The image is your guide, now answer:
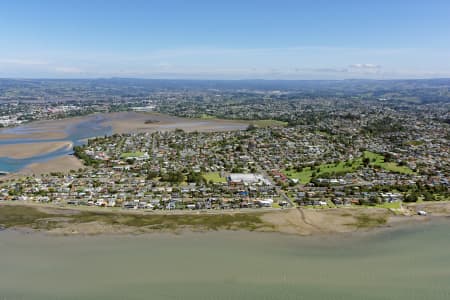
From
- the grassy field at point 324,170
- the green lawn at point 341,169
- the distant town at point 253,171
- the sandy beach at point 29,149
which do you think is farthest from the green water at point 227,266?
the sandy beach at point 29,149

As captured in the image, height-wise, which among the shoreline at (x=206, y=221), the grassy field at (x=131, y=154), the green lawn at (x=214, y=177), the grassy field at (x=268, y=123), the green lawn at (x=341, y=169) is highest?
the grassy field at (x=268, y=123)

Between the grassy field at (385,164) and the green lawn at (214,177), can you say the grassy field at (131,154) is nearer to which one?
the green lawn at (214,177)

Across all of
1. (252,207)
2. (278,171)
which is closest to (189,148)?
(278,171)

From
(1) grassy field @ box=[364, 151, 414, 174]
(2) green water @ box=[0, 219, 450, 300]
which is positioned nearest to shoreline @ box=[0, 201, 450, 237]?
(2) green water @ box=[0, 219, 450, 300]

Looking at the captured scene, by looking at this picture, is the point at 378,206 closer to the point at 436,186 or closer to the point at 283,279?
the point at 436,186

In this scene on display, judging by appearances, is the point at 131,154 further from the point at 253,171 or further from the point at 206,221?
the point at 206,221

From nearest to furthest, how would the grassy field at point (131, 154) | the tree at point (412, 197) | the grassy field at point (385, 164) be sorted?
the tree at point (412, 197) → the grassy field at point (385, 164) → the grassy field at point (131, 154)

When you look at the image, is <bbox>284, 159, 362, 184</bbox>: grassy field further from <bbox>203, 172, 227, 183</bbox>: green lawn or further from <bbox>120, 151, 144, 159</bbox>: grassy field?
<bbox>120, 151, 144, 159</bbox>: grassy field
